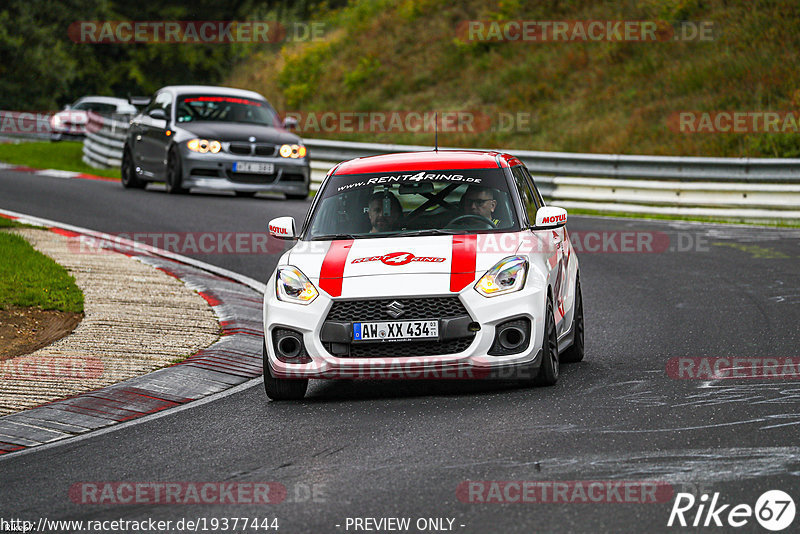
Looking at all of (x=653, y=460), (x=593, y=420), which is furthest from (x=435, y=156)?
(x=653, y=460)

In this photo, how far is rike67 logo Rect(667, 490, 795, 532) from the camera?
5086 millimetres

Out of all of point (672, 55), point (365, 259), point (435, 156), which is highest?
point (672, 55)

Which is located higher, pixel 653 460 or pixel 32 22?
pixel 32 22

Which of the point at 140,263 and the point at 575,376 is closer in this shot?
the point at 575,376

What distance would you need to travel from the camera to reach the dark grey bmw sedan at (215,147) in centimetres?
2081

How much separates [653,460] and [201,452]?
2395 millimetres

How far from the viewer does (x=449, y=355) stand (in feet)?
25.8

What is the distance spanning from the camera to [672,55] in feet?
95.0

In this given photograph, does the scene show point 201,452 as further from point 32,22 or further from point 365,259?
point 32,22

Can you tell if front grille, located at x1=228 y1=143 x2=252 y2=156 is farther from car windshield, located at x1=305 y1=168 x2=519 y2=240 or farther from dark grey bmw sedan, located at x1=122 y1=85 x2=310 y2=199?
car windshield, located at x1=305 y1=168 x2=519 y2=240

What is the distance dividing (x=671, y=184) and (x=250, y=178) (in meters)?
6.80
